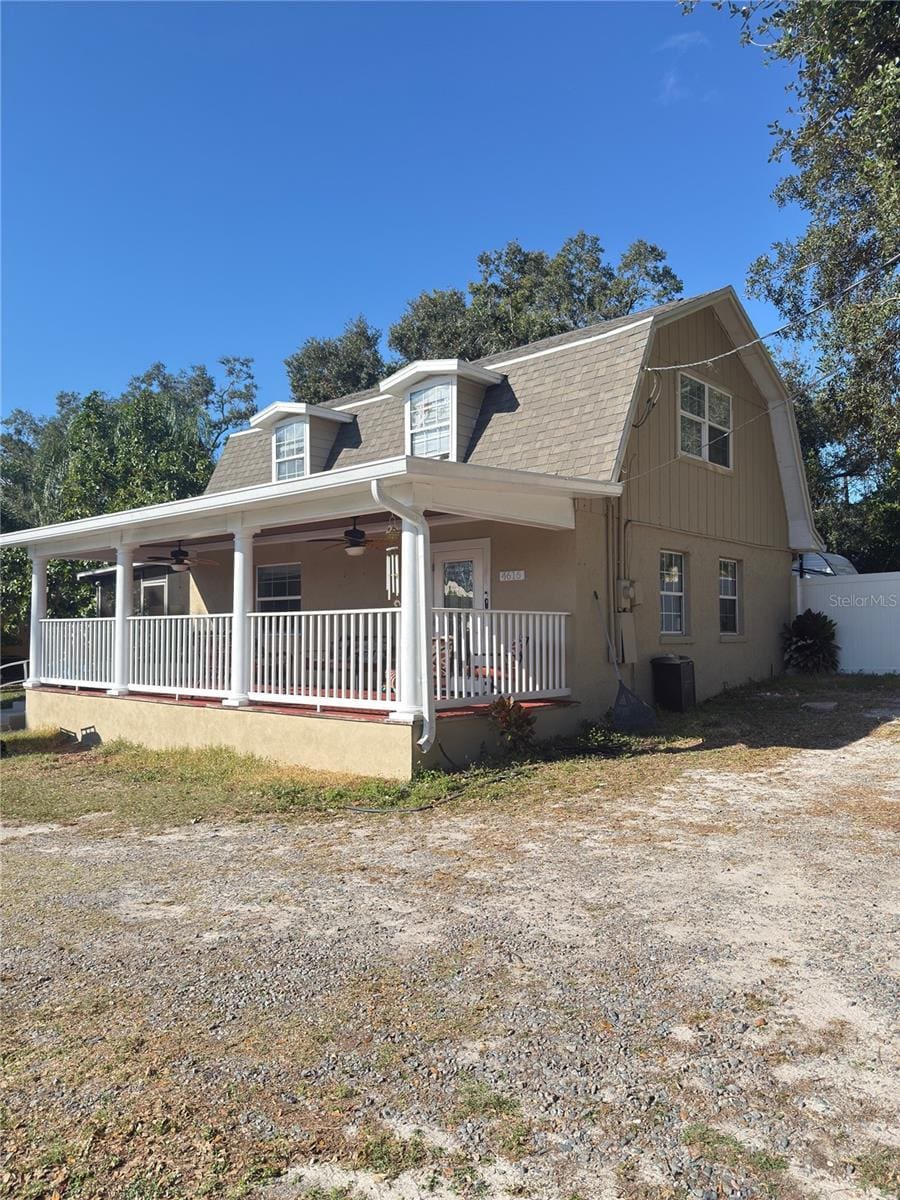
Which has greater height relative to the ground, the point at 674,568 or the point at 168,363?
the point at 168,363

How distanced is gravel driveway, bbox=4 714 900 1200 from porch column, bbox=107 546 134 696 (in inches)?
247

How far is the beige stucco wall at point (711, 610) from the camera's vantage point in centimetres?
1200

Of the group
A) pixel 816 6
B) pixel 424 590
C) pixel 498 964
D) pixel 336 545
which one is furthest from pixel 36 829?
pixel 816 6

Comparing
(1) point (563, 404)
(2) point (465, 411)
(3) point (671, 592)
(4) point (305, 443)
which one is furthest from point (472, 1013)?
(4) point (305, 443)

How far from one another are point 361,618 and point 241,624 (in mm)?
2087

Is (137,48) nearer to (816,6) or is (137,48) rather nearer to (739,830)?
(816,6)

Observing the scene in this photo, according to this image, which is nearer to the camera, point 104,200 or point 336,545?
point 336,545

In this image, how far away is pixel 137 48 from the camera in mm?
10992

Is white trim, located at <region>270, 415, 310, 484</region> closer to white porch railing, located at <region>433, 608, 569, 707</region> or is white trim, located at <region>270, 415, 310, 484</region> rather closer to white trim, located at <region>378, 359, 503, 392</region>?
white trim, located at <region>378, 359, 503, 392</region>

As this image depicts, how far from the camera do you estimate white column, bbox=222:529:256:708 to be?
10164mm

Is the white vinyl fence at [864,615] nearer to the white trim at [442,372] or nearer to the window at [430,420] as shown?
the white trim at [442,372]

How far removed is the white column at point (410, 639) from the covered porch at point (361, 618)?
13 millimetres

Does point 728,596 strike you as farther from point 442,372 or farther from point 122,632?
point 122,632

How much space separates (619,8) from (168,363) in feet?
117
